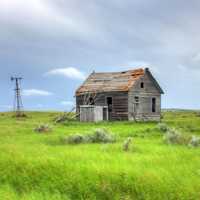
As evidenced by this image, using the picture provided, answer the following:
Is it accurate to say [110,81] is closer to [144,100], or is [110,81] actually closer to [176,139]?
[144,100]

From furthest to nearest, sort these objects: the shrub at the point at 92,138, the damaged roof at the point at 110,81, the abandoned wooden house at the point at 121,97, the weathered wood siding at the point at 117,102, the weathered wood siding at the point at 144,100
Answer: the damaged roof at the point at 110,81
the weathered wood siding at the point at 144,100
the weathered wood siding at the point at 117,102
the abandoned wooden house at the point at 121,97
the shrub at the point at 92,138

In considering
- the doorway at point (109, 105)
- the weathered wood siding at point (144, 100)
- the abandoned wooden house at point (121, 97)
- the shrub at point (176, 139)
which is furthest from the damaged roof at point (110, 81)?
the shrub at point (176, 139)

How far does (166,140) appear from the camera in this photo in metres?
15.4

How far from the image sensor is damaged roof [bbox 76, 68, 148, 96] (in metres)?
38.5

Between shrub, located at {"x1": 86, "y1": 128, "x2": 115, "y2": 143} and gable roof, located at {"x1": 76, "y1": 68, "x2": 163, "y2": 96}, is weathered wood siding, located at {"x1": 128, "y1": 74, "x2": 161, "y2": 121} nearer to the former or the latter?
gable roof, located at {"x1": 76, "y1": 68, "x2": 163, "y2": 96}

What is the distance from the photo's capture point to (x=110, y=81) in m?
40.3

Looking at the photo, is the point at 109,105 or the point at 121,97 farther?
the point at 109,105

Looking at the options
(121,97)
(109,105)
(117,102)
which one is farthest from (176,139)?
(109,105)

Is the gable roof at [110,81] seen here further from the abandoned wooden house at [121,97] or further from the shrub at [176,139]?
the shrub at [176,139]

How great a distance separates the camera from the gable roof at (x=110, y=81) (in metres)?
38.4

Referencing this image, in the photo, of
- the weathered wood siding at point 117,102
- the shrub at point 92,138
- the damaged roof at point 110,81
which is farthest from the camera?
the damaged roof at point 110,81

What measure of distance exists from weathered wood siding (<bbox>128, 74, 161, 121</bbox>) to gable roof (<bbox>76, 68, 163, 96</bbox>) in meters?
0.70

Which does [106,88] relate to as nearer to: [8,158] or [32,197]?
[8,158]

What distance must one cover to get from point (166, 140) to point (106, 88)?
24.3 m
